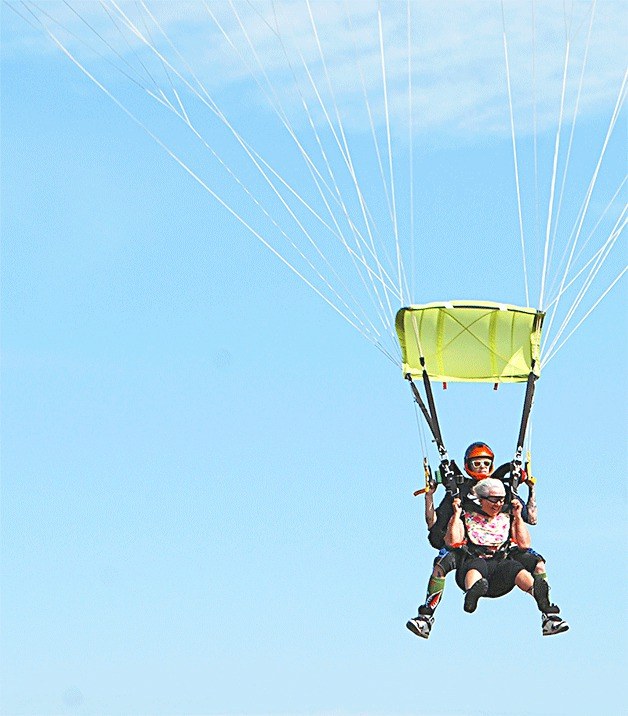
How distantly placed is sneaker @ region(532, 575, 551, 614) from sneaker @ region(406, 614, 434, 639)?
4.03ft

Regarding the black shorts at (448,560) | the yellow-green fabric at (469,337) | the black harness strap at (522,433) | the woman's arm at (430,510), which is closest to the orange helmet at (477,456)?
the black harness strap at (522,433)

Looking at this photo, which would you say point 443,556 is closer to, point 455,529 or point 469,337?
point 455,529

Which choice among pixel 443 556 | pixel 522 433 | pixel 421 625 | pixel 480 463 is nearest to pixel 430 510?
pixel 443 556

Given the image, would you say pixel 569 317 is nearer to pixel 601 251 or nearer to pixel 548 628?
pixel 601 251

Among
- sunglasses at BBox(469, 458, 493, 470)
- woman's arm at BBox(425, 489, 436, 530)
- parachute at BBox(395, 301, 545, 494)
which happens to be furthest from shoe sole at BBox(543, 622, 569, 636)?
parachute at BBox(395, 301, 545, 494)

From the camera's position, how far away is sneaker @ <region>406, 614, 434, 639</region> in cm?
2184

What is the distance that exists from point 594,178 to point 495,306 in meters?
2.17

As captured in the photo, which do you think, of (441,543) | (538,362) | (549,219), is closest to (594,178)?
(549,219)

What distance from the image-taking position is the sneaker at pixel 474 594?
21688mm

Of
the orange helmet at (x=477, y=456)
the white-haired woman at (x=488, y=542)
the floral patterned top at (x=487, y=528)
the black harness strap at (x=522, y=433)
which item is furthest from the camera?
the orange helmet at (x=477, y=456)

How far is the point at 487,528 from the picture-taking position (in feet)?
72.1

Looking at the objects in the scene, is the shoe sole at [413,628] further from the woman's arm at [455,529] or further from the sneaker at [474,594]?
the woman's arm at [455,529]

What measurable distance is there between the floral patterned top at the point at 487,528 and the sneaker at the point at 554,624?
1033mm

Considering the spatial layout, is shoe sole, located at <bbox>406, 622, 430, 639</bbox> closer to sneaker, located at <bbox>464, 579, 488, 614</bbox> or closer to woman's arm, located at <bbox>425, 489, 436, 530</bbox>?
sneaker, located at <bbox>464, 579, 488, 614</bbox>
